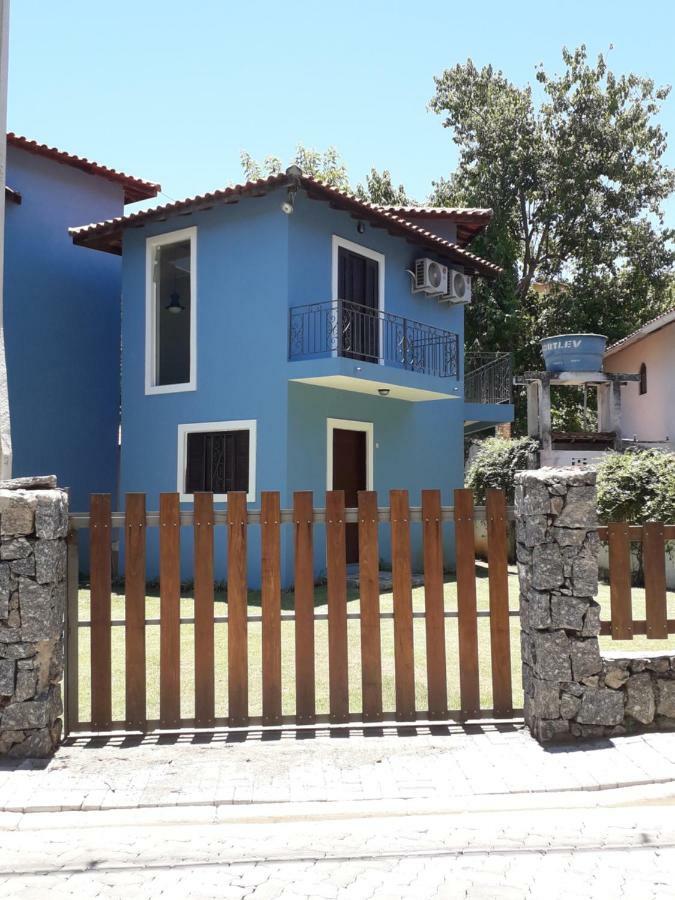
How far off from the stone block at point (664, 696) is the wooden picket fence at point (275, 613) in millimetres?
921

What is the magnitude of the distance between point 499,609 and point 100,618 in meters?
2.57

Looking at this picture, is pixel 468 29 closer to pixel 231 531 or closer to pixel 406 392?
pixel 406 392

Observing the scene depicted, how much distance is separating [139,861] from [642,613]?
697 cm

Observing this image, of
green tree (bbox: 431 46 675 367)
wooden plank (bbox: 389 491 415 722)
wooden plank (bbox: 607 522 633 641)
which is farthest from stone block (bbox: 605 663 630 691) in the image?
green tree (bbox: 431 46 675 367)

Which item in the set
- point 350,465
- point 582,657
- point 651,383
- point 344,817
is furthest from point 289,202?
point 651,383

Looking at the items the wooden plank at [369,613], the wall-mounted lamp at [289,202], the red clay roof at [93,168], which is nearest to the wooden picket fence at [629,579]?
the wooden plank at [369,613]

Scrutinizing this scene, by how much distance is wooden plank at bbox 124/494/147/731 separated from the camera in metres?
5.09

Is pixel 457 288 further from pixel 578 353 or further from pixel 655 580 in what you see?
pixel 655 580

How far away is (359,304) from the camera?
13.1 metres

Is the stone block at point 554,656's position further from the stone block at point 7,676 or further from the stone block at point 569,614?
the stone block at point 7,676

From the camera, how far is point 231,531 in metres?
5.18

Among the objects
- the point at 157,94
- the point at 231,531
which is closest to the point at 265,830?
the point at 231,531

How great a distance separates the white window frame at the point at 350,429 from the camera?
1371 cm

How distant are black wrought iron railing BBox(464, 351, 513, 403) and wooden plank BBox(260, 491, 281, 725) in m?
13.3
